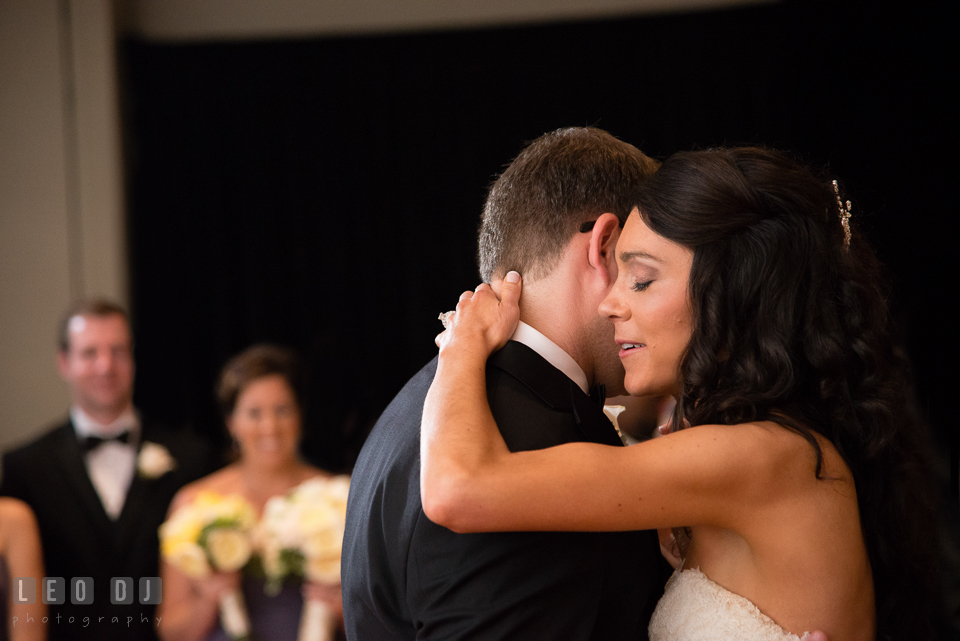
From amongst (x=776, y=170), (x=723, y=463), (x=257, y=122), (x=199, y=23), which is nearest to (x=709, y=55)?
(x=257, y=122)

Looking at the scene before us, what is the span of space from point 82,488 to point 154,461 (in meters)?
0.31

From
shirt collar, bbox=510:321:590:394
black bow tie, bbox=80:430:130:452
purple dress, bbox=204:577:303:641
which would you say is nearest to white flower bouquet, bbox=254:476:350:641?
purple dress, bbox=204:577:303:641

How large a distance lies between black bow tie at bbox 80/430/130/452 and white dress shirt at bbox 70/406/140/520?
0.5 inches

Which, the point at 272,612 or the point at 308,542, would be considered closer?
the point at 308,542

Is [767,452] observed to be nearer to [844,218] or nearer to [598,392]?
[598,392]

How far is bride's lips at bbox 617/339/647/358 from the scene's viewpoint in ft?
4.98

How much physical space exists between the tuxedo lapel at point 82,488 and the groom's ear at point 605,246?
302cm

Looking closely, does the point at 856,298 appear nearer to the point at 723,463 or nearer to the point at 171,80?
the point at 723,463

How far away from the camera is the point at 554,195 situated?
5.00 feet

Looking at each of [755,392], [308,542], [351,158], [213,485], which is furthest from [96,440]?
[755,392]

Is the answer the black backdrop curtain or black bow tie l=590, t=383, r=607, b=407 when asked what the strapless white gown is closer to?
black bow tie l=590, t=383, r=607, b=407

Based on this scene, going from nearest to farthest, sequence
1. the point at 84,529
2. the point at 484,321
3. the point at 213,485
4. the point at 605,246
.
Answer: the point at 484,321 < the point at 605,246 < the point at 84,529 < the point at 213,485

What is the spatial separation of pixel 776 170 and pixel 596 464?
2.07ft

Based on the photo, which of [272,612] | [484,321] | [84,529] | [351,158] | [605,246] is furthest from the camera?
[351,158]
